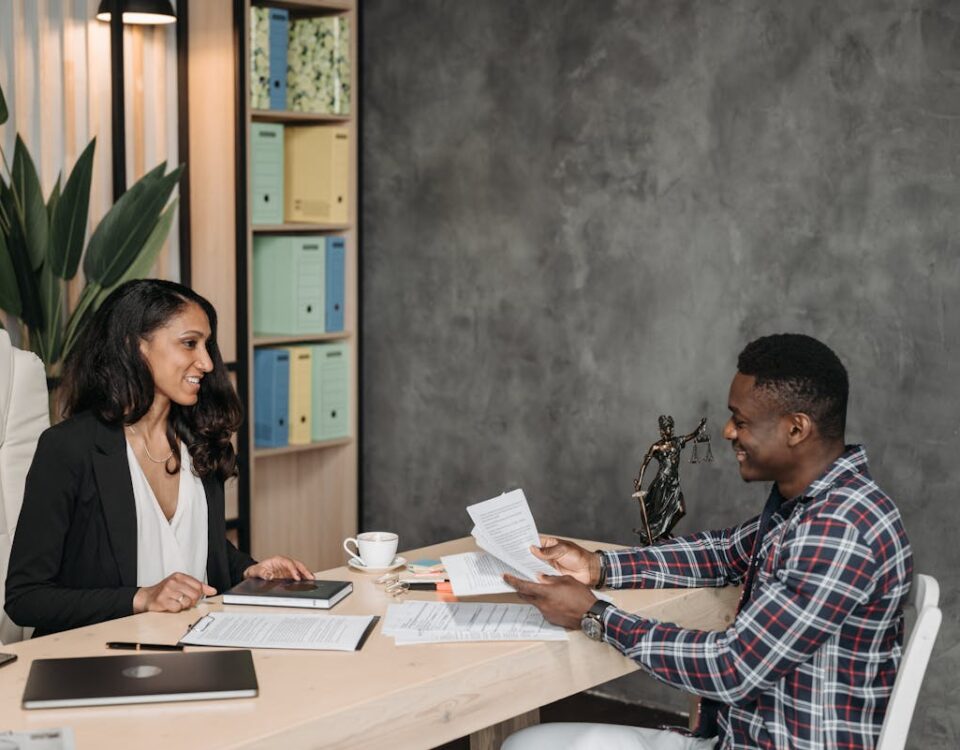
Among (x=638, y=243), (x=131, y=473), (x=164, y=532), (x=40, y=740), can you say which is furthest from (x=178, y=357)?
(x=638, y=243)

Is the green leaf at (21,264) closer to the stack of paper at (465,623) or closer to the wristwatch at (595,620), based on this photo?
the stack of paper at (465,623)

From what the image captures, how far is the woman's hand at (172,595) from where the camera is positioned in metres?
2.13

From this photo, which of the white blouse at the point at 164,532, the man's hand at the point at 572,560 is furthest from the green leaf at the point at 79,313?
the man's hand at the point at 572,560

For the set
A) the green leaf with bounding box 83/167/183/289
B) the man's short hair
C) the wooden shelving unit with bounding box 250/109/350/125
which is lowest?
the man's short hair

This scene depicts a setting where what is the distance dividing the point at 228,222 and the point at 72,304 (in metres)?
0.64

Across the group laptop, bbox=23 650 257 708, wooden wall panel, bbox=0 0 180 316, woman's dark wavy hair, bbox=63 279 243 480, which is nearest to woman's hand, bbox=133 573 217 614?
laptop, bbox=23 650 257 708

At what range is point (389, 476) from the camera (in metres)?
4.57

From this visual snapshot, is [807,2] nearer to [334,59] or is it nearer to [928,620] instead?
[334,59]

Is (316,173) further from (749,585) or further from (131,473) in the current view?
(749,585)

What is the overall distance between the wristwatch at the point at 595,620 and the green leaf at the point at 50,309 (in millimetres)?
1916

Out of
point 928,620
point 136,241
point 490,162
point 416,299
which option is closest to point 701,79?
point 490,162

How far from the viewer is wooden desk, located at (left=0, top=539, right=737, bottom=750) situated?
1587 millimetres

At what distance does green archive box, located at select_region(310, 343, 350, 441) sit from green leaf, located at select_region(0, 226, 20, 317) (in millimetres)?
1330

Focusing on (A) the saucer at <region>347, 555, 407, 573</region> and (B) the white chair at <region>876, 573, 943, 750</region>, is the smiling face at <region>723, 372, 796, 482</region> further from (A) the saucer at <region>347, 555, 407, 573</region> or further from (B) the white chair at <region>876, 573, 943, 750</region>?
(A) the saucer at <region>347, 555, 407, 573</region>
